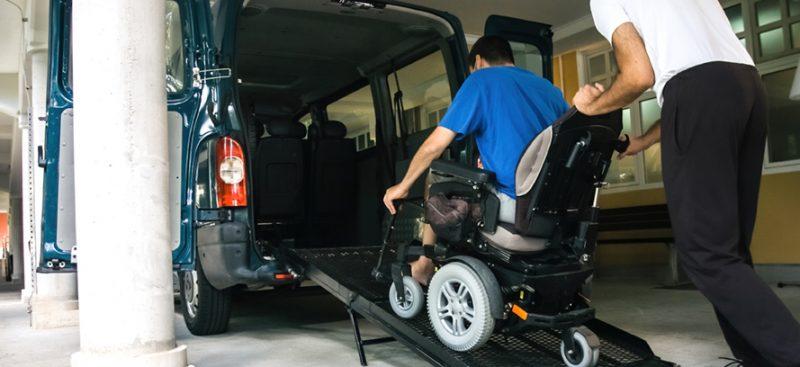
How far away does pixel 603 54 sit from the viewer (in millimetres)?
9625

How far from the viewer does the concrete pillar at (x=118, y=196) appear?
9.61 ft

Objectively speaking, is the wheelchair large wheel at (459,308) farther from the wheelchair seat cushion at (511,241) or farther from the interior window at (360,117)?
the interior window at (360,117)

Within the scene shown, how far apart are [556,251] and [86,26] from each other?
7.42 ft

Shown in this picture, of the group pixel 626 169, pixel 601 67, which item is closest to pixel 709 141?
pixel 626 169

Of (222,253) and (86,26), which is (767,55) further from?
(86,26)

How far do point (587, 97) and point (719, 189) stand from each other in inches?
22.4

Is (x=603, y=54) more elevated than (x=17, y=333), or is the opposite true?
(x=603, y=54)

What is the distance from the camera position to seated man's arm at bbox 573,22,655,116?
91.3 inches

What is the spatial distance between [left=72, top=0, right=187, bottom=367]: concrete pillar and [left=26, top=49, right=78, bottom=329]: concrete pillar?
2.37 m

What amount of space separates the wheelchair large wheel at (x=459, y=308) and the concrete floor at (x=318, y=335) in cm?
71

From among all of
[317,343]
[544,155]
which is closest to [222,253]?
[317,343]

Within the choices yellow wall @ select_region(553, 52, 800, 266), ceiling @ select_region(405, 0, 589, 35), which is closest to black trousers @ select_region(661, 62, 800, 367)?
yellow wall @ select_region(553, 52, 800, 266)

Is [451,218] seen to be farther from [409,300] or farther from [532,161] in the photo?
[409,300]


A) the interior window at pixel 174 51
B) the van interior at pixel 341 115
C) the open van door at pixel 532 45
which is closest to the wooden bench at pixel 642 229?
the open van door at pixel 532 45
